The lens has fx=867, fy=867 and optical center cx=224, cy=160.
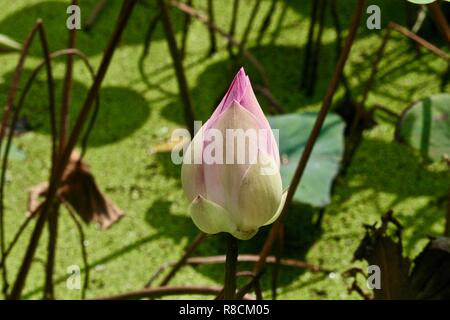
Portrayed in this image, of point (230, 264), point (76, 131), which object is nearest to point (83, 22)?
point (76, 131)

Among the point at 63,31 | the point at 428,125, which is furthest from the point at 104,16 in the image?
the point at 428,125

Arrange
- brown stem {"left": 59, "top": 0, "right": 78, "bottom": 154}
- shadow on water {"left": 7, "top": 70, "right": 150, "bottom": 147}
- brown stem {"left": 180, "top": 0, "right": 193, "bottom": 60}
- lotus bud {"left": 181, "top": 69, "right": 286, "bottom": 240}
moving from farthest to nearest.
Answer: brown stem {"left": 180, "top": 0, "right": 193, "bottom": 60}
shadow on water {"left": 7, "top": 70, "right": 150, "bottom": 147}
brown stem {"left": 59, "top": 0, "right": 78, "bottom": 154}
lotus bud {"left": 181, "top": 69, "right": 286, "bottom": 240}

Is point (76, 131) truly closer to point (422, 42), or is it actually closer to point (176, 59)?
point (176, 59)

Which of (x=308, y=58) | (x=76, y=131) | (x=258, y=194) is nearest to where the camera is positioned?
(x=258, y=194)

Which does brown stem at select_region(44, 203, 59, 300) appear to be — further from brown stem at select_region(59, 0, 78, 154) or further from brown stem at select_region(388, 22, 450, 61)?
brown stem at select_region(388, 22, 450, 61)

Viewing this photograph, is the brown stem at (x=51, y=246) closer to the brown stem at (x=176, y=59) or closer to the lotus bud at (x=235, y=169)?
the brown stem at (x=176, y=59)

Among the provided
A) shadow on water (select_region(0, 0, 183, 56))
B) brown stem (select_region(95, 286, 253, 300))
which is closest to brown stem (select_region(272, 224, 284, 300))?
brown stem (select_region(95, 286, 253, 300))

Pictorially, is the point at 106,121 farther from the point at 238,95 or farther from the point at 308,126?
the point at 238,95
